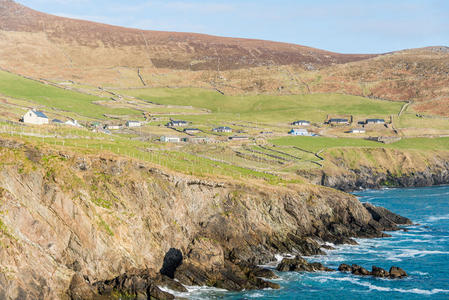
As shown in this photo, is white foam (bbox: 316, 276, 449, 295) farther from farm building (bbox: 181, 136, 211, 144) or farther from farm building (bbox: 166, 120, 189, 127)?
farm building (bbox: 166, 120, 189, 127)

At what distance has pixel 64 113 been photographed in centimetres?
17638

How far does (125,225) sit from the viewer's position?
5834 centimetres

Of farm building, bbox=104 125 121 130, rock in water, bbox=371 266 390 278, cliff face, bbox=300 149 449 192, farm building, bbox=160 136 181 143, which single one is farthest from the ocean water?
farm building, bbox=104 125 121 130

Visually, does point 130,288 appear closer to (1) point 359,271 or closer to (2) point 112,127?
(1) point 359,271

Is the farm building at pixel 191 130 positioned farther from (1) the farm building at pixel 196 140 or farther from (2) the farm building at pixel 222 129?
(1) the farm building at pixel 196 140

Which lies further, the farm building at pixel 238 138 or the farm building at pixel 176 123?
the farm building at pixel 176 123

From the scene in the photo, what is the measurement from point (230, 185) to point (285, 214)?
1024 centimetres

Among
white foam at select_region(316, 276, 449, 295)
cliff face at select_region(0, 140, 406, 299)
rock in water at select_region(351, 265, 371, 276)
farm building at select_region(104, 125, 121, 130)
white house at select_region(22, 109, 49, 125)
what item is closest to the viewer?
cliff face at select_region(0, 140, 406, 299)

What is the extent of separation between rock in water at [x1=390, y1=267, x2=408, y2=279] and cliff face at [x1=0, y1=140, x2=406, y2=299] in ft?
41.6

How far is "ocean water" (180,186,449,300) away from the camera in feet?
182

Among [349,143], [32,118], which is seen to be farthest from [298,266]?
[349,143]

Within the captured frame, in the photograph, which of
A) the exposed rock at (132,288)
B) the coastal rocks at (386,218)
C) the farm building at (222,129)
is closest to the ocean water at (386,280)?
the coastal rocks at (386,218)

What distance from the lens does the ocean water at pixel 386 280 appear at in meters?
55.4

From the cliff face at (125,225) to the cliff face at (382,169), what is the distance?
196 ft
